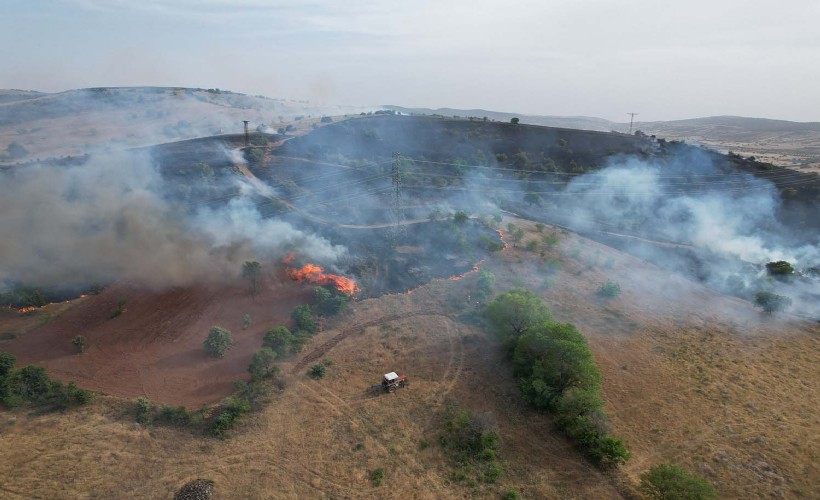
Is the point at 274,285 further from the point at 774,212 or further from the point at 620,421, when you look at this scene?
the point at 774,212

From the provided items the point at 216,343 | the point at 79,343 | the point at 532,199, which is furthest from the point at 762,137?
the point at 79,343

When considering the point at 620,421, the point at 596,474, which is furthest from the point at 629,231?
the point at 596,474

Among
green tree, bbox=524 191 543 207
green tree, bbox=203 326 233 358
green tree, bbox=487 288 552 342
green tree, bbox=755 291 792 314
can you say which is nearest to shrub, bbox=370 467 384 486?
green tree, bbox=487 288 552 342

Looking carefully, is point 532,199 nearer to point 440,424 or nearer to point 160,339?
point 440,424

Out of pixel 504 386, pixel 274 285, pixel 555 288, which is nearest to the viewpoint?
pixel 504 386

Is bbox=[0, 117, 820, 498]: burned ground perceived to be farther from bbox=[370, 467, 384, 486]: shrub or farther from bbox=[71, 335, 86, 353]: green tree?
bbox=[71, 335, 86, 353]: green tree

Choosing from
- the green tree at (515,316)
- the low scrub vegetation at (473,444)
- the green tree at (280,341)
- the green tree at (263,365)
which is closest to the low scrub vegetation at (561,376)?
the green tree at (515,316)
